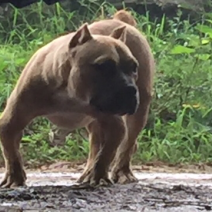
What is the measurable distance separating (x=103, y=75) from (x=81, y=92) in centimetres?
14

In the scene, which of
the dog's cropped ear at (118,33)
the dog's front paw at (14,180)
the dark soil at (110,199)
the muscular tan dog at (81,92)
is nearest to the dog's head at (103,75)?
the muscular tan dog at (81,92)

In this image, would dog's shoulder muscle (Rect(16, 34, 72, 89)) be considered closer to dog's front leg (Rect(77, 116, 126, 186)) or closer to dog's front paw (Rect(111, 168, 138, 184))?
dog's front leg (Rect(77, 116, 126, 186))

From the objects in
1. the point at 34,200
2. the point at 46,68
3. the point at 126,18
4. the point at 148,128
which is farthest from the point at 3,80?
the point at 34,200

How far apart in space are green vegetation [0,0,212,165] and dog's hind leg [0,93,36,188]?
2.31 meters

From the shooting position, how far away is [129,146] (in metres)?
4.73

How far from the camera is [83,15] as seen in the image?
28.4 ft

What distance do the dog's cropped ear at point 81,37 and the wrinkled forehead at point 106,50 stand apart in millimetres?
34

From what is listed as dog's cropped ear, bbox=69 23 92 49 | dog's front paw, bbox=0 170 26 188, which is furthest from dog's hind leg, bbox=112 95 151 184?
dog's cropped ear, bbox=69 23 92 49

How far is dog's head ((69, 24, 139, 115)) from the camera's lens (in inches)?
152

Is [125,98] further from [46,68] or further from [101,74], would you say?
[46,68]

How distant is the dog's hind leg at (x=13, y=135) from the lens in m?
4.09

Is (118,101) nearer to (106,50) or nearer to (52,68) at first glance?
(106,50)

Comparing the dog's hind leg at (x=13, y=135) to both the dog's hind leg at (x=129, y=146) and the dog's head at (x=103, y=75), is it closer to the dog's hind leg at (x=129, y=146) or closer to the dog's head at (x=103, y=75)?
the dog's head at (x=103, y=75)

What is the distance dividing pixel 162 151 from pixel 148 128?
58 cm
